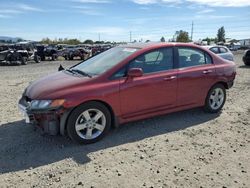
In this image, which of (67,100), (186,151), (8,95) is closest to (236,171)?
(186,151)

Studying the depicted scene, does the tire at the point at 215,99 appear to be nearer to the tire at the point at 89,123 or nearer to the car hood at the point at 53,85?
the tire at the point at 89,123

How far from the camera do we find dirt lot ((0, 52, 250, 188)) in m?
3.63

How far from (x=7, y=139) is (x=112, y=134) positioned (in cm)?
178

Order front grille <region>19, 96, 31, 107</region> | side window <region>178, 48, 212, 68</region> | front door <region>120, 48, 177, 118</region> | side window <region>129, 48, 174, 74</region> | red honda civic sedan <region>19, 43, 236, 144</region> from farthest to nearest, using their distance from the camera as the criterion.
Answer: side window <region>178, 48, 212, 68</region>, side window <region>129, 48, 174, 74</region>, front door <region>120, 48, 177, 118</region>, front grille <region>19, 96, 31, 107</region>, red honda civic sedan <region>19, 43, 236, 144</region>

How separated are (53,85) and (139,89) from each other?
4.76 ft

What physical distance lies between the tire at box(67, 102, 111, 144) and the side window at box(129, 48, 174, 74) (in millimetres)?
995

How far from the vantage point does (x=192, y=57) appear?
5.98m

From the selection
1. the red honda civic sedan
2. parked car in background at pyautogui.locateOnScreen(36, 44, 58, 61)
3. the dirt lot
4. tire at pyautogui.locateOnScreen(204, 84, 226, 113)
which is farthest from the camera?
parked car in background at pyautogui.locateOnScreen(36, 44, 58, 61)

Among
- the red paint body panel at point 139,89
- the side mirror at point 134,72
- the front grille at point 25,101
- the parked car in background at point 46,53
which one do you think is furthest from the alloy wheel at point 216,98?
the parked car in background at point 46,53

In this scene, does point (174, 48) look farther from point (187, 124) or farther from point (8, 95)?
point (8, 95)

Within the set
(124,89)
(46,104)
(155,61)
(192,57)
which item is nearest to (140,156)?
(124,89)

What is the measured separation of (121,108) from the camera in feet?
16.3

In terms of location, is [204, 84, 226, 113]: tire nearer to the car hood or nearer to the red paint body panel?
the red paint body panel

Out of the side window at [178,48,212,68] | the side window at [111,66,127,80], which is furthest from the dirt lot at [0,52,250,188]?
the side window at [178,48,212,68]
